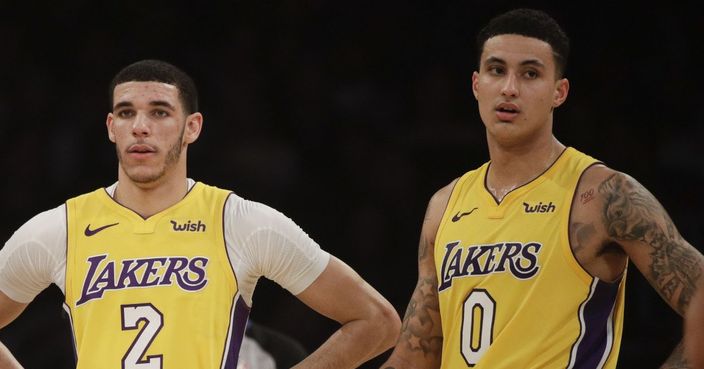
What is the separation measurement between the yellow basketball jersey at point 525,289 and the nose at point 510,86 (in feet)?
0.97

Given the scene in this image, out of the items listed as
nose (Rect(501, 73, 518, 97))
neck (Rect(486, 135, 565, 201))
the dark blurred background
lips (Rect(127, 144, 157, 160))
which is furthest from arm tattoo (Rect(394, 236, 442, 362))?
the dark blurred background

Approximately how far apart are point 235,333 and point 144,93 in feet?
3.13

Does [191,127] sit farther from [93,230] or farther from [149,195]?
[93,230]

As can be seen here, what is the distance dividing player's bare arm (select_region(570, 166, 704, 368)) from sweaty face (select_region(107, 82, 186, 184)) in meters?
1.52

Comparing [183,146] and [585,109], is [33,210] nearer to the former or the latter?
[183,146]

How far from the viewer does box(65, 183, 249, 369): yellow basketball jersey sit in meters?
4.33

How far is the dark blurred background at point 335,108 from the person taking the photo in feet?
23.0

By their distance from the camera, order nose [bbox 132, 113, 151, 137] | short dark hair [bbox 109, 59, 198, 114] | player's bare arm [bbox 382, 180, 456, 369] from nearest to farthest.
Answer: player's bare arm [bbox 382, 180, 456, 369] < nose [bbox 132, 113, 151, 137] < short dark hair [bbox 109, 59, 198, 114]

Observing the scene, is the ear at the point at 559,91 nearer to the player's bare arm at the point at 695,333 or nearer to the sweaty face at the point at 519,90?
the sweaty face at the point at 519,90

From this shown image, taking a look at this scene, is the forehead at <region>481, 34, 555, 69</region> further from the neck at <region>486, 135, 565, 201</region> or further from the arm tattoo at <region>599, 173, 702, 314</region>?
the arm tattoo at <region>599, 173, 702, 314</region>

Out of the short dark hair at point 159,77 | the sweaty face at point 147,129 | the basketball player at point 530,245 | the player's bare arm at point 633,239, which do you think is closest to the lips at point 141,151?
the sweaty face at point 147,129

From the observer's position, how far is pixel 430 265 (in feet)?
14.6

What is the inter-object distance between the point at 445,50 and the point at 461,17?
0.28m

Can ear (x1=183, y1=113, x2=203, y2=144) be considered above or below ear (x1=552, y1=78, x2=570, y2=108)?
below
